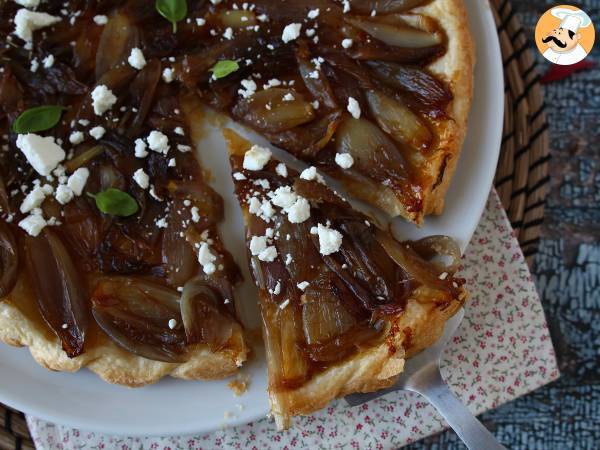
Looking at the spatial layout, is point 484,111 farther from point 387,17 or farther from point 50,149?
point 50,149

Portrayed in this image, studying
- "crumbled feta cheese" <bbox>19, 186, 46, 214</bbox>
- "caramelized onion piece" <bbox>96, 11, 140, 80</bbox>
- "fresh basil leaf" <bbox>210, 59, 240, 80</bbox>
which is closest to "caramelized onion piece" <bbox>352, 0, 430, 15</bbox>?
"fresh basil leaf" <bbox>210, 59, 240, 80</bbox>

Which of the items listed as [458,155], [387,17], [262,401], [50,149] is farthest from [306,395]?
[387,17]

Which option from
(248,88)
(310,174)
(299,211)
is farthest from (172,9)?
(299,211)

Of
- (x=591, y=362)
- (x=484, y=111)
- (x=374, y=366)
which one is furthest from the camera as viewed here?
(x=591, y=362)

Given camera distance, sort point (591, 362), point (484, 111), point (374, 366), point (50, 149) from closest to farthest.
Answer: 1. point (374, 366)
2. point (50, 149)
3. point (484, 111)
4. point (591, 362)

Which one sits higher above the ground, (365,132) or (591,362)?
(365,132)

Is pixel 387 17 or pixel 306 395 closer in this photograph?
pixel 306 395

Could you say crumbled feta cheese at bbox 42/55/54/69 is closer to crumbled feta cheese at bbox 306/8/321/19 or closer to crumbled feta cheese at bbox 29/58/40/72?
crumbled feta cheese at bbox 29/58/40/72
